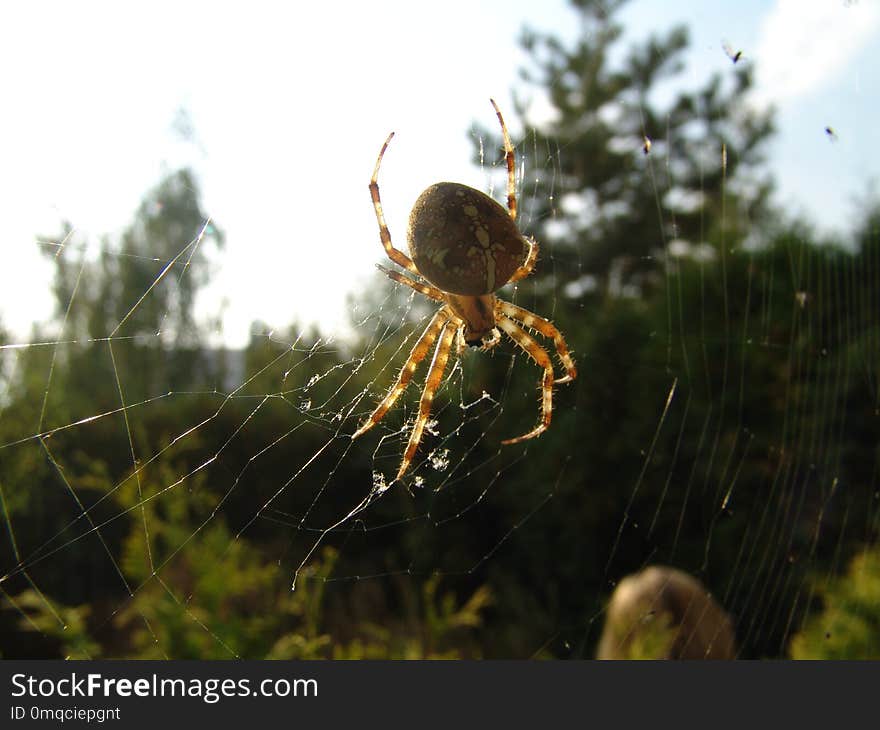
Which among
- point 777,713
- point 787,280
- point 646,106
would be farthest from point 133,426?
point 646,106

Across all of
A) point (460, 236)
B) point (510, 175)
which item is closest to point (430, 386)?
point (460, 236)

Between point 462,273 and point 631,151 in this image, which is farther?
point 631,151

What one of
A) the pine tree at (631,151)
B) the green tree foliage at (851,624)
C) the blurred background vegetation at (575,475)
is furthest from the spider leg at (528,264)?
the pine tree at (631,151)

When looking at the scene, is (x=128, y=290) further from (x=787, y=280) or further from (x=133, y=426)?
(x=787, y=280)

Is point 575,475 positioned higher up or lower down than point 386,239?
lower down

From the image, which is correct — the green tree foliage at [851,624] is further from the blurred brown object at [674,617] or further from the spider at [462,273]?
the spider at [462,273]

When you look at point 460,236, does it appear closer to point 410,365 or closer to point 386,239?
point 386,239

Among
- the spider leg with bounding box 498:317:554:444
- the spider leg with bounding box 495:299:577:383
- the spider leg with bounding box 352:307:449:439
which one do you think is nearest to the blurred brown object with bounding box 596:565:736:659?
the spider leg with bounding box 498:317:554:444
